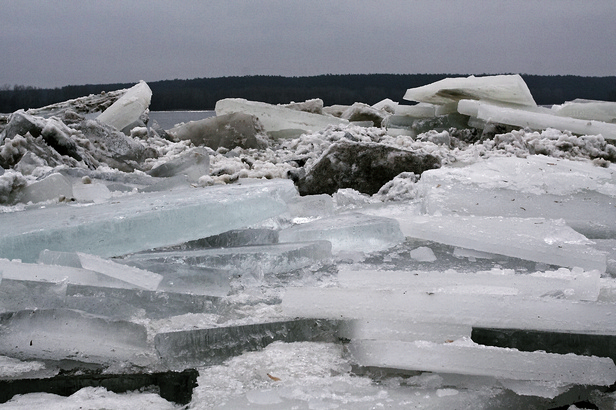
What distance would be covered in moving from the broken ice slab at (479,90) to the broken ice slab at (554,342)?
326 cm

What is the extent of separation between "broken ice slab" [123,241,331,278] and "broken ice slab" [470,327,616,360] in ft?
1.86

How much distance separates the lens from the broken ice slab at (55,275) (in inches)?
48.1

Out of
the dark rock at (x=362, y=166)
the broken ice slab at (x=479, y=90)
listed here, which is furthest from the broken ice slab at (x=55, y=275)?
the broken ice slab at (x=479, y=90)

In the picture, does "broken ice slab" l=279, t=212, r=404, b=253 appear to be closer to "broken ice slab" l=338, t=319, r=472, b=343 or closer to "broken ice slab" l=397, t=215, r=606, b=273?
"broken ice slab" l=397, t=215, r=606, b=273

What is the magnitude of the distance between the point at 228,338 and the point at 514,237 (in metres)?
0.87

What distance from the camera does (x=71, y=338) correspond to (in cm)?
105

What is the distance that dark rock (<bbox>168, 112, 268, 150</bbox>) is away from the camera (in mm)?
4188

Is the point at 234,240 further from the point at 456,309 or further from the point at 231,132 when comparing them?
the point at 231,132

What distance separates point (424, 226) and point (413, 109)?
3.16m

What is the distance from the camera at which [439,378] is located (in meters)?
0.94

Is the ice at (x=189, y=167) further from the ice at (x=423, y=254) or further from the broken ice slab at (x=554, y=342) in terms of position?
the broken ice slab at (x=554, y=342)

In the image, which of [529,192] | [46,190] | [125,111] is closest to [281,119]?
[125,111]

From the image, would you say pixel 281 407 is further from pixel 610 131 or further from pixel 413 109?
pixel 413 109

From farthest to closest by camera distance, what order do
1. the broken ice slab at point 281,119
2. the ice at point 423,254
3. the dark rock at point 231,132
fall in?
the broken ice slab at point 281,119
the dark rock at point 231,132
the ice at point 423,254
